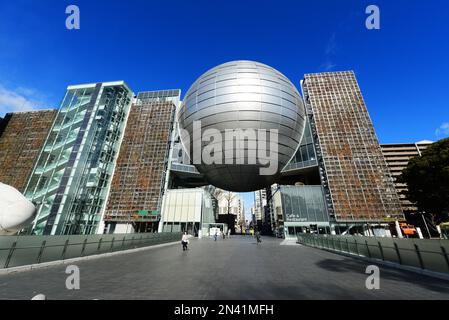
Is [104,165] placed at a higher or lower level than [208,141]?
higher

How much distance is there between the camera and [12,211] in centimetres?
987

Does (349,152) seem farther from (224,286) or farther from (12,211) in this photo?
(12,211)

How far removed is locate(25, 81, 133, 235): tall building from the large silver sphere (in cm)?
3126

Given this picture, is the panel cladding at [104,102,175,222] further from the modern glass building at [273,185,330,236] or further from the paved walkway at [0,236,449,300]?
the paved walkway at [0,236,449,300]

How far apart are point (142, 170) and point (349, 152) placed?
41755 millimetres

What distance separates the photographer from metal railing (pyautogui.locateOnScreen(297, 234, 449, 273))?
628 centimetres

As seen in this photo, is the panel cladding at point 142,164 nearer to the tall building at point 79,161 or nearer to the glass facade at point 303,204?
the tall building at point 79,161

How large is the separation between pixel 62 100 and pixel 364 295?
56564 mm

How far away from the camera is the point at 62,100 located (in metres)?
43.0

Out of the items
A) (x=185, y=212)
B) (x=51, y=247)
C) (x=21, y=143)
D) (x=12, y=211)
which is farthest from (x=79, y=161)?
(x=51, y=247)

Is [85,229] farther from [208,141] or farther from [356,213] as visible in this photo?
[356,213]

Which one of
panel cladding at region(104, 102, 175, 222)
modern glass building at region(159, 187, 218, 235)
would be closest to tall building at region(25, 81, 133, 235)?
panel cladding at region(104, 102, 175, 222)

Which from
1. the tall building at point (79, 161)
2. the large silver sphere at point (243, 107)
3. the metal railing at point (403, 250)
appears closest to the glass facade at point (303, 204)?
the large silver sphere at point (243, 107)
